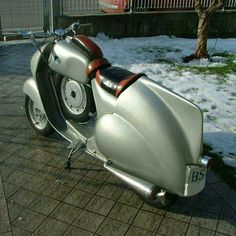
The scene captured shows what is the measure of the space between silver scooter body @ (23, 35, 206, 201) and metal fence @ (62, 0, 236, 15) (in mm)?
6317

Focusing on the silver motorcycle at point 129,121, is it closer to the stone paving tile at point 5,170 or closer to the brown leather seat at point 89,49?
the brown leather seat at point 89,49

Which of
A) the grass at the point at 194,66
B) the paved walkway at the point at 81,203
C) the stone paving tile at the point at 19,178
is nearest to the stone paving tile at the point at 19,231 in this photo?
the paved walkway at the point at 81,203

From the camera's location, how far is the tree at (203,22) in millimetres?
8047

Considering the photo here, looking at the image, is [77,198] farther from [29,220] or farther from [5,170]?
[5,170]

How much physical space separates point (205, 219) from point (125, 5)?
24.6 feet

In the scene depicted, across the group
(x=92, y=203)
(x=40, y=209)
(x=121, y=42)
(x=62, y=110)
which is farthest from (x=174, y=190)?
(x=121, y=42)

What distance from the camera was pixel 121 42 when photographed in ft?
32.0

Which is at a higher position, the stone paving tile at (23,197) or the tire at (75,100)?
the tire at (75,100)

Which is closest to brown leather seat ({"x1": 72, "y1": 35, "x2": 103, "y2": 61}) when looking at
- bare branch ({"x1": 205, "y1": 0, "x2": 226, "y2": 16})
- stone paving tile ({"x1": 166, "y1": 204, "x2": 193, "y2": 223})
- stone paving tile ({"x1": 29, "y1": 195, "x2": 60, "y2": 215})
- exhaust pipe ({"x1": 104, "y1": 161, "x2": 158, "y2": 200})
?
exhaust pipe ({"x1": 104, "y1": 161, "x2": 158, "y2": 200})

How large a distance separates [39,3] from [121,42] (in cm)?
233

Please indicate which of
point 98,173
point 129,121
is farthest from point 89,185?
point 129,121

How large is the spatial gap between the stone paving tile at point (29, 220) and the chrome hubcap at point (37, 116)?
147 centimetres

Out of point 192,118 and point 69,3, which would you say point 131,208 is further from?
point 69,3

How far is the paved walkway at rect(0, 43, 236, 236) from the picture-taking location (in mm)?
3480
